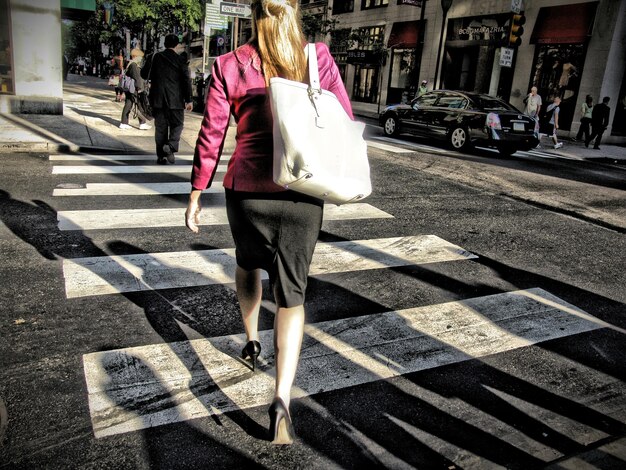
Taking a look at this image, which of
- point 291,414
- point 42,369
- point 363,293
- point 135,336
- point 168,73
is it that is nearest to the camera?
point 291,414

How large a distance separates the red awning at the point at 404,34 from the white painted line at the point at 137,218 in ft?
84.9

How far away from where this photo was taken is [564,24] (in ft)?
70.3

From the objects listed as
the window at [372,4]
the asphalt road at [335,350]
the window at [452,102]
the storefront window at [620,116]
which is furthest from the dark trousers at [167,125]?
the window at [372,4]

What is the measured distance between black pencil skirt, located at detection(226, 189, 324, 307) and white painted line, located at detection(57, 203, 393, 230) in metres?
3.37

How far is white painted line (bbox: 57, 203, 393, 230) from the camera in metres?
5.32

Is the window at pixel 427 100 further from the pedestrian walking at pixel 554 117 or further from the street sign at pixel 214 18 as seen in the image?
the street sign at pixel 214 18

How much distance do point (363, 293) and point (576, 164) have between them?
11.5 metres

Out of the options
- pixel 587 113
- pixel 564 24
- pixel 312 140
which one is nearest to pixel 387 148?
pixel 587 113

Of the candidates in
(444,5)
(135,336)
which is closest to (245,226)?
(135,336)

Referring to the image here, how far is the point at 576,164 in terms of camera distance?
13.5m

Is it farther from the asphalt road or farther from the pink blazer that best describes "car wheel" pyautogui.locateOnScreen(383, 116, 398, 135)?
the pink blazer

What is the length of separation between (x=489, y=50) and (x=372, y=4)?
35.1 ft

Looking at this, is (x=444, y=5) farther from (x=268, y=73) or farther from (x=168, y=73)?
(x=268, y=73)

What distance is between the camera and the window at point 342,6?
3540 cm
